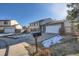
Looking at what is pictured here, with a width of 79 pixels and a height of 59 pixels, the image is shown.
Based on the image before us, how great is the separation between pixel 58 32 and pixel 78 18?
0.18m

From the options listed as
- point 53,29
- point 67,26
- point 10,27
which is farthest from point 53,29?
point 10,27

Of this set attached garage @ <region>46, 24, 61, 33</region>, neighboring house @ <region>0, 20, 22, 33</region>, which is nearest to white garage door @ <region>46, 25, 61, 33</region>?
attached garage @ <region>46, 24, 61, 33</region>

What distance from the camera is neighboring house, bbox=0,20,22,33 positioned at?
3.52 ft

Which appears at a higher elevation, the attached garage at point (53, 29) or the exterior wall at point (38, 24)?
the exterior wall at point (38, 24)

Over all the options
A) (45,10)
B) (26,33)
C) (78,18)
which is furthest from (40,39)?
(78,18)

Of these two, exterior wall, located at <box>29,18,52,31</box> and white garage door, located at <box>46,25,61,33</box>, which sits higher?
exterior wall, located at <box>29,18,52,31</box>

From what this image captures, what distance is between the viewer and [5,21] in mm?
1071

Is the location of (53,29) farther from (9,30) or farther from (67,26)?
(9,30)

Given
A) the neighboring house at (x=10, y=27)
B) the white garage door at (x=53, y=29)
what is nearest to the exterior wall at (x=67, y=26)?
the white garage door at (x=53, y=29)

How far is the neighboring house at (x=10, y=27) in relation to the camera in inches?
42.3

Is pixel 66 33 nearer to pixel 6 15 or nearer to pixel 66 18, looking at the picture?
pixel 66 18

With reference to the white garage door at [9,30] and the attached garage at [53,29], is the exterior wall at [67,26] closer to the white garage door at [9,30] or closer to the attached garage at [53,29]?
the attached garage at [53,29]

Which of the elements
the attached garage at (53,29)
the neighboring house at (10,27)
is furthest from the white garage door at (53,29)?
the neighboring house at (10,27)

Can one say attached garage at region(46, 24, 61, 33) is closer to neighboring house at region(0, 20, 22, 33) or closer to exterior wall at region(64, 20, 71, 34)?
exterior wall at region(64, 20, 71, 34)
